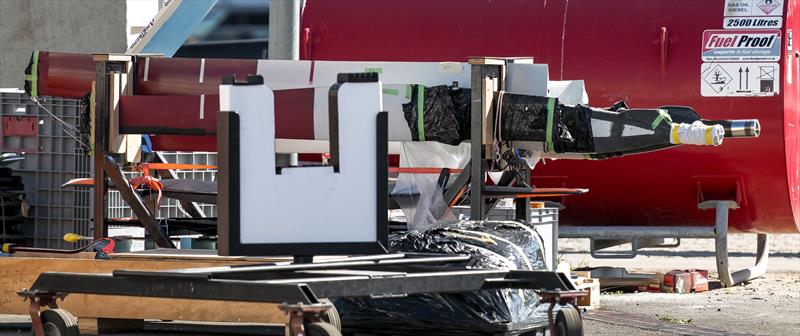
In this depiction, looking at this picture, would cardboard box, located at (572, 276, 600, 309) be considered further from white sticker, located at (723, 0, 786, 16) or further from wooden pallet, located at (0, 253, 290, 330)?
white sticker, located at (723, 0, 786, 16)

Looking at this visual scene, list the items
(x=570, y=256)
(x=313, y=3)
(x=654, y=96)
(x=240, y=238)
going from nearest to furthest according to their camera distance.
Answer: (x=240, y=238)
(x=654, y=96)
(x=313, y=3)
(x=570, y=256)

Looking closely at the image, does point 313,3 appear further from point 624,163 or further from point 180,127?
point 180,127

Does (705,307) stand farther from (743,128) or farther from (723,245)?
(743,128)

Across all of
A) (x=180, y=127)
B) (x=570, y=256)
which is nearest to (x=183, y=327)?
(x=180, y=127)

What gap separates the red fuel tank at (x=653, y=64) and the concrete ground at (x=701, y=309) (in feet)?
2.73

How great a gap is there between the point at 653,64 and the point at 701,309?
235cm

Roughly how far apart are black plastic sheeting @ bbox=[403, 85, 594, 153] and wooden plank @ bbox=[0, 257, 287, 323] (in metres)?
1.52

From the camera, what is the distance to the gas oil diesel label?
11.0 metres

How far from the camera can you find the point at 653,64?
445 inches

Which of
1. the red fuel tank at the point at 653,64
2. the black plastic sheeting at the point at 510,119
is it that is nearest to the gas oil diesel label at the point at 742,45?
the red fuel tank at the point at 653,64

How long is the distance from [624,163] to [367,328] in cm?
499

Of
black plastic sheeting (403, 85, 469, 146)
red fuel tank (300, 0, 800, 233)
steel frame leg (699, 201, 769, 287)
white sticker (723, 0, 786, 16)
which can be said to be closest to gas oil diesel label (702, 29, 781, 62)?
red fuel tank (300, 0, 800, 233)

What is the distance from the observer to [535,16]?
1156cm

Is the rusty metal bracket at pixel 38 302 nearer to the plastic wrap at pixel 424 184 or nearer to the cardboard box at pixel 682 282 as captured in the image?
the plastic wrap at pixel 424 184
